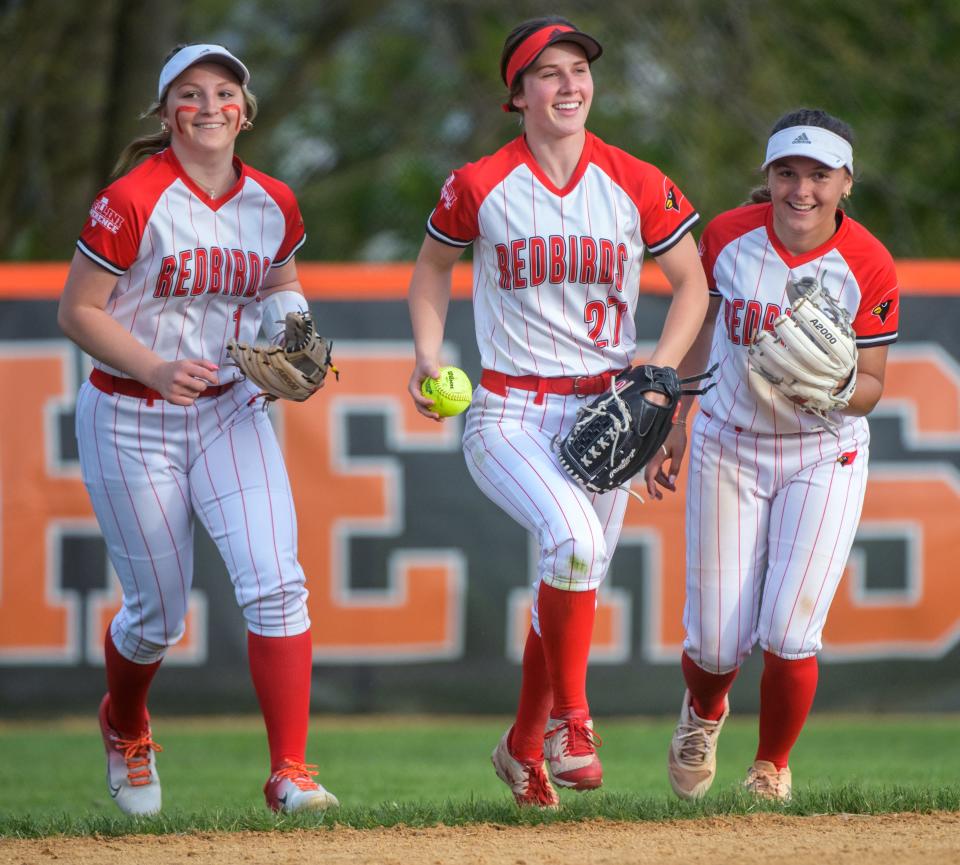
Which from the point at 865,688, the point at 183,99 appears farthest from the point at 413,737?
the point at 183,99

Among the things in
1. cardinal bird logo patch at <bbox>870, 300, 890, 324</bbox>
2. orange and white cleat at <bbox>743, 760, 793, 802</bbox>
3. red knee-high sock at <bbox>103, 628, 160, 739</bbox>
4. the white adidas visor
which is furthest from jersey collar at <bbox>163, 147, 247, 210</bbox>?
orange and white cleat at <bbox>743, 760, 793, 802</bbox>

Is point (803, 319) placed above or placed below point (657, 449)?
above

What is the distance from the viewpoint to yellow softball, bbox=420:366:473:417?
3.83 m

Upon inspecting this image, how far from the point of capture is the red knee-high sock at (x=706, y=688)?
4.35 metres

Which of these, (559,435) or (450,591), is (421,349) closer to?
(559,435)

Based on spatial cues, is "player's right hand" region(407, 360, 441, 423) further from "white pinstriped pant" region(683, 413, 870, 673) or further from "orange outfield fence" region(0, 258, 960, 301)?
"orange outfield fence" region(0, 258, 960, 301)

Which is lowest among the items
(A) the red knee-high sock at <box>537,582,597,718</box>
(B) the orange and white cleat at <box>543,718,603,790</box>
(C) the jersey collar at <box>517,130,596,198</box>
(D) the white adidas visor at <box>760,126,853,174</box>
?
(B) the orange and white cleat at <box>543,718,603,790</box>

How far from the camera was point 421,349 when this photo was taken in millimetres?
3939

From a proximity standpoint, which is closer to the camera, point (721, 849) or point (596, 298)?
point (721, 849)

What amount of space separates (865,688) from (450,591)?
2.07m

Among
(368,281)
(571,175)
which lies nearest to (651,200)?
(571,175)

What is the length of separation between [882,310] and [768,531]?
0.71 m

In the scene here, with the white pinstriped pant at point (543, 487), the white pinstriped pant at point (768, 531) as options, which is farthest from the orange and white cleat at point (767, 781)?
the white pinstriped pant at point (543, 487)

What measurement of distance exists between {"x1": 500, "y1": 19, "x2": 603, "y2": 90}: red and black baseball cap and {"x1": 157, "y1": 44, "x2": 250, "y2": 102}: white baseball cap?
0.73 meters
